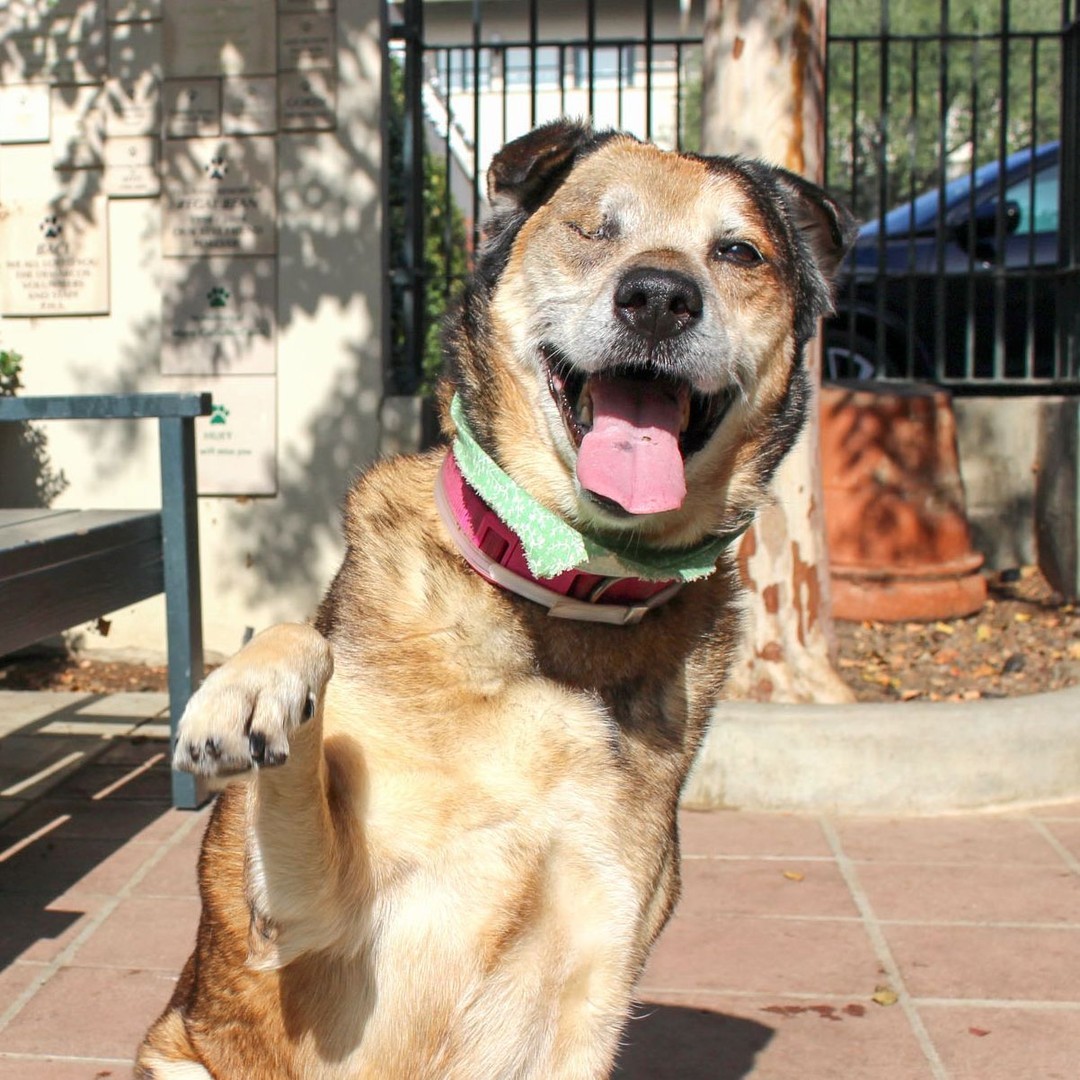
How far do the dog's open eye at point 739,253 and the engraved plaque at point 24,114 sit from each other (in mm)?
5109

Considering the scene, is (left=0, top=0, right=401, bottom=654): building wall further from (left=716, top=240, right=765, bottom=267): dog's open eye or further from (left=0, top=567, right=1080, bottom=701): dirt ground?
(left=716, top=240, right=765, bottom=267): dog's open eye

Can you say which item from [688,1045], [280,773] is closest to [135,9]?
[688,1045]

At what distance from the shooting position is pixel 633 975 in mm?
2547

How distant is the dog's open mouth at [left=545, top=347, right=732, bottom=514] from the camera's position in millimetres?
2527

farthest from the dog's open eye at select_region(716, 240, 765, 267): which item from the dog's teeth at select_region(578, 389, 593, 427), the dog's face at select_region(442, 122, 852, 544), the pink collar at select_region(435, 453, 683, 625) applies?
the pink collar at select_region(435, 453, 683, 625)

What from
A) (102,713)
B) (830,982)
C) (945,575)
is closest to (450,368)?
(830,982)

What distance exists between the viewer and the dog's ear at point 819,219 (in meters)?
3.12

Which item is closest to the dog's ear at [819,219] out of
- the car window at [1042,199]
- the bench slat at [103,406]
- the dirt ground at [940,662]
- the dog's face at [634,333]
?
the dog's face at [634,333]

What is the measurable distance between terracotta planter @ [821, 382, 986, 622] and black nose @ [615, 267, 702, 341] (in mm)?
4884

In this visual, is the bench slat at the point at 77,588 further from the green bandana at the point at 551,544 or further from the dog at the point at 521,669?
the green bandana at the point at 551,544

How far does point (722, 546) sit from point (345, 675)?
2.54 feet

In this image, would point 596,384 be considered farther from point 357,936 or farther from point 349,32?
point 349,32

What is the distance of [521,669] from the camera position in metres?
2.55

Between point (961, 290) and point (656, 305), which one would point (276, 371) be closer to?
point (656, 305)
